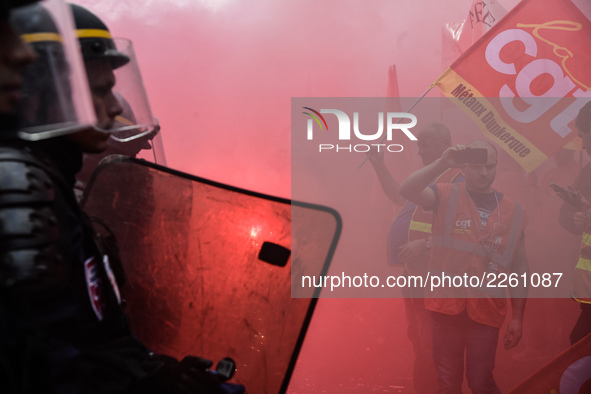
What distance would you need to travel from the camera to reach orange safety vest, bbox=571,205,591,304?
2.23 meters

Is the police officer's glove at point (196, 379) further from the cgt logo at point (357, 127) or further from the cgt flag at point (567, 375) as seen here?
the cgt logo at point (357, 127)

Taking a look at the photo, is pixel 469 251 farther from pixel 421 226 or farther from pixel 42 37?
pixel 42 37

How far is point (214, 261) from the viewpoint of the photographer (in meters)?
1.18

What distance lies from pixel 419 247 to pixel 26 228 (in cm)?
209

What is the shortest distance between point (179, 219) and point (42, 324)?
1.69 ft

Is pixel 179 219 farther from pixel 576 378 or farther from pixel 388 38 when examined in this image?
pixel 388 38

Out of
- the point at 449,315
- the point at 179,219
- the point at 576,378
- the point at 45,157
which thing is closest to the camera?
the point at 45,157

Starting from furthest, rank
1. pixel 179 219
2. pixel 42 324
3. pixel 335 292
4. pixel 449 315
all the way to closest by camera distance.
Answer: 1. pixel 335 292
2. pixel 449 315
3. pixel 179 219
4. pixel 42 324

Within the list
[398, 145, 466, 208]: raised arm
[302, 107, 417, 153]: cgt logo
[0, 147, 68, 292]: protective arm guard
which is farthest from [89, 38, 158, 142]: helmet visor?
[302, 107, 417, 153]: cgt logo

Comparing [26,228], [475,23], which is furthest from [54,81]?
[475,23]

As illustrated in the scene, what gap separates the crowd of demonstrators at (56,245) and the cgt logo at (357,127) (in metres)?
2.10

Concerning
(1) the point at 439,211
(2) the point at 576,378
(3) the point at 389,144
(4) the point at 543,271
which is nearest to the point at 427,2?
(3) the point at 389,144

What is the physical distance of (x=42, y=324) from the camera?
73 cm

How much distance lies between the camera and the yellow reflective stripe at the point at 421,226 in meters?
2.44
